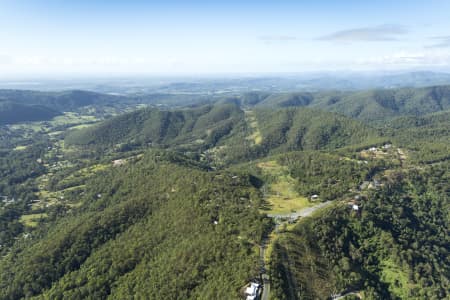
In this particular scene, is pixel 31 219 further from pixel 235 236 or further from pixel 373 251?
pixel 373 251

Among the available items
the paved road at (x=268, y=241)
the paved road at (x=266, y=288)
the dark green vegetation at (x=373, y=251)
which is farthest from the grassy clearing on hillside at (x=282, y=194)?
the paved road at (x=266, y=288)

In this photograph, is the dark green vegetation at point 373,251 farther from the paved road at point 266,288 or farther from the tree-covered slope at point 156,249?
the tree-covered slope at point 156,249

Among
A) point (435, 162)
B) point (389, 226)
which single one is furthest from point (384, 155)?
point (389, 226)

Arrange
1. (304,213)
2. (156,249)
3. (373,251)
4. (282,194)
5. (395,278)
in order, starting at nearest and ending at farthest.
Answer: (395,278) < (373,251) < (156,249) < (304,213) < (282,194)

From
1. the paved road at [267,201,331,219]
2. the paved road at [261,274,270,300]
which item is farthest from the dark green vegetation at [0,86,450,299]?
the paved road at [267,201,331,219]

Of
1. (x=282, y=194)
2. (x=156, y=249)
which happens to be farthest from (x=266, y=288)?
(x=282, y=194)

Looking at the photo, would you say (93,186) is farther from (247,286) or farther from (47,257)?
(247,286)

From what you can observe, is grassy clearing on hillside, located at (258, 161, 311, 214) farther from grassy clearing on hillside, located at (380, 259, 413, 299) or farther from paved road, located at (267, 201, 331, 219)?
grassy clearing on hillside, located at (380, 259, 413, 299)
